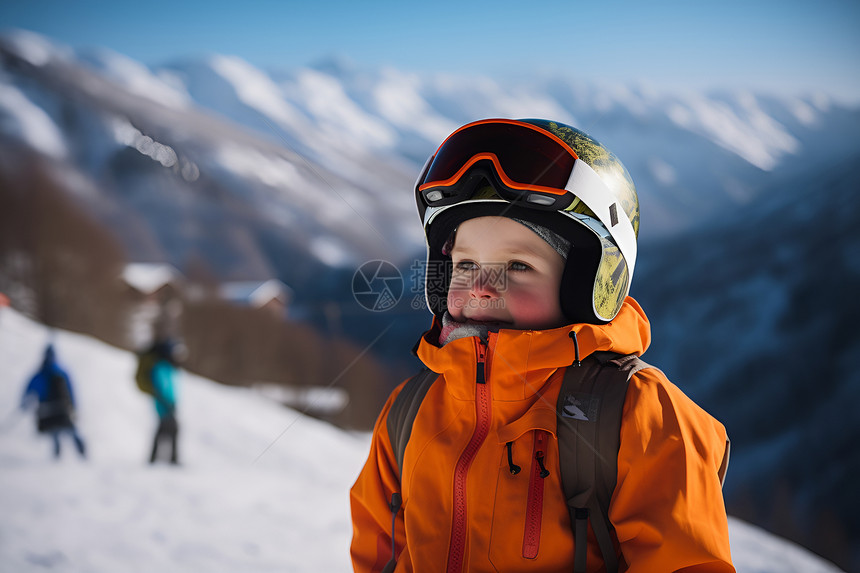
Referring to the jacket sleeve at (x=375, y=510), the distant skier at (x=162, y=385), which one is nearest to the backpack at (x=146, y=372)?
the distant skier at (x=162, y=385)

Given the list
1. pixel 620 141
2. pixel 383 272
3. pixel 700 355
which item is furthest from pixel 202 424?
pixel 700 355

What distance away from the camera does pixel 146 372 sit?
6473mm

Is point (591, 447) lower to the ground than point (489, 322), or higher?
lower

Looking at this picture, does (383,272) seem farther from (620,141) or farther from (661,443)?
(620,141)

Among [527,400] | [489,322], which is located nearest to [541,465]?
[527,400]

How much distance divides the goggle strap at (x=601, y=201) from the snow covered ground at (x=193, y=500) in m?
1.48

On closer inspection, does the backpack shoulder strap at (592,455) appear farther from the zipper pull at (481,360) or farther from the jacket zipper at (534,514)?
the zipper pull at (481,360)

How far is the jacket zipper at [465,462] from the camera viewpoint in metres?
1.01

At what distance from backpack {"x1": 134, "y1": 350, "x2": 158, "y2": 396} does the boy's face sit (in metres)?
6.49

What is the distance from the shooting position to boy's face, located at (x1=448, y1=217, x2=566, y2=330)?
112 centimetres

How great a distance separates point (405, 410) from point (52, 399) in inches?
261

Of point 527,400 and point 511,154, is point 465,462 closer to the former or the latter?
point 527,400

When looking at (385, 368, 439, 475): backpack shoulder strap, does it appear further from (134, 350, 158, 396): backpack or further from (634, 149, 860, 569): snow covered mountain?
(634, 149, 860, 569): snow covered mountain

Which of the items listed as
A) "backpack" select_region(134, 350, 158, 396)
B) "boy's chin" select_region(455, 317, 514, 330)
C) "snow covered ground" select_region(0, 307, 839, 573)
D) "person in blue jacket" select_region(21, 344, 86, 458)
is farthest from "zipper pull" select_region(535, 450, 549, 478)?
"person in blue jacket" select_region(21, 344, 86, 458)
